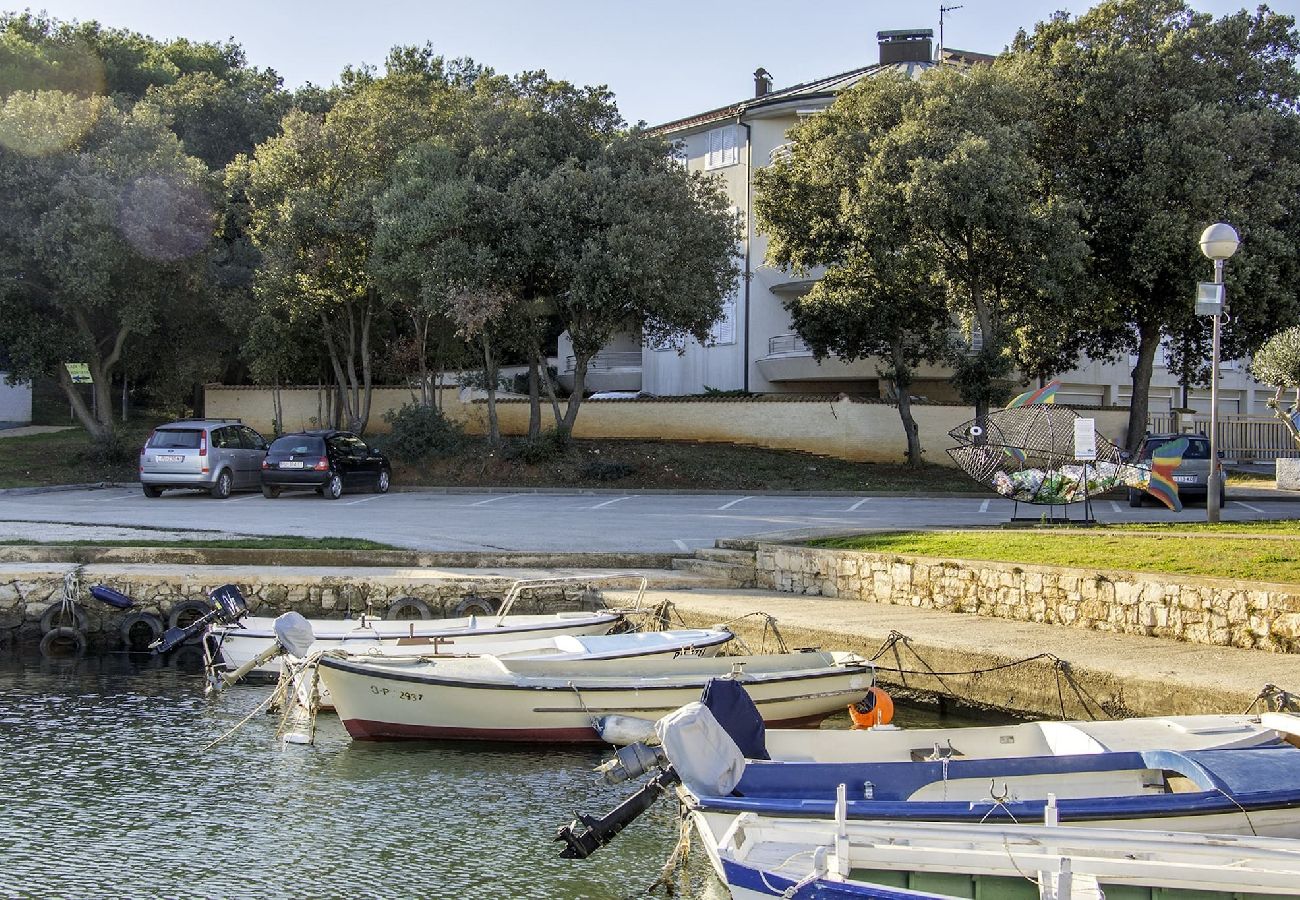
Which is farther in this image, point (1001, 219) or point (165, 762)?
point (1001, 219)

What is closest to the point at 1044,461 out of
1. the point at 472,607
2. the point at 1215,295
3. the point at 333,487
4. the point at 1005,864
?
the point at 1215,295

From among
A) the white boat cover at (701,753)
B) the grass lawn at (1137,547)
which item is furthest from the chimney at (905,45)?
the white boat cover at (701,753)

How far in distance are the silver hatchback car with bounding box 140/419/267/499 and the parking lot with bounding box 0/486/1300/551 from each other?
1.34 ft

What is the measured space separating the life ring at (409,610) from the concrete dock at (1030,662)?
3621 mm

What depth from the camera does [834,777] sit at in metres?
7.52

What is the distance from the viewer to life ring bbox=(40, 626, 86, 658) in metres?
16.9

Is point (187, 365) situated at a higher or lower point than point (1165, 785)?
higher

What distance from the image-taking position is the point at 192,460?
2838 centimetres

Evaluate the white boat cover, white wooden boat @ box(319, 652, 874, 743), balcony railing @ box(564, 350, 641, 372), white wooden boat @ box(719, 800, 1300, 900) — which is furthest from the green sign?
white wooden boat @ box(719, 800, 1300, 900)

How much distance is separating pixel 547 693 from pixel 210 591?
758 centimetres

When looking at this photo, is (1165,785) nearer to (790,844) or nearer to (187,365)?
(790,844)

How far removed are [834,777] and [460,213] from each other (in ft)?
82.8

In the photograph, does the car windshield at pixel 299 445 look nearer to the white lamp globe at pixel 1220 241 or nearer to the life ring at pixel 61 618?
the life ring at pixel 61 618

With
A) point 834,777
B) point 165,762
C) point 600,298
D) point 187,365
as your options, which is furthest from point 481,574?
point 187,365
